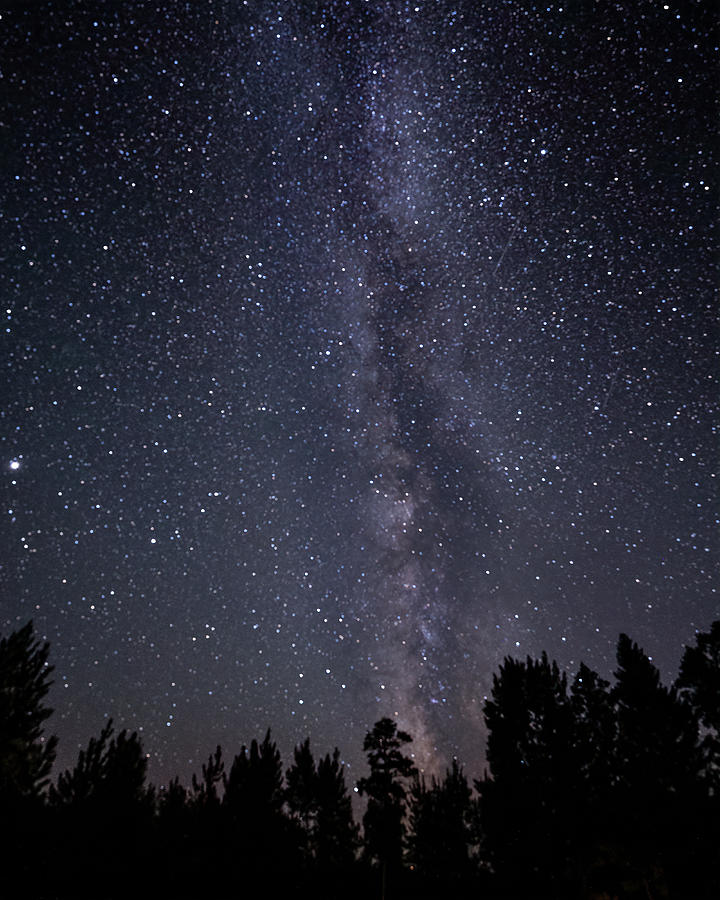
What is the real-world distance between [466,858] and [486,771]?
635 centimetres

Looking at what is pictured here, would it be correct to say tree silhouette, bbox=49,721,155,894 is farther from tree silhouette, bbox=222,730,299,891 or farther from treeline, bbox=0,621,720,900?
tree silhouette, bbox=222,730,299,891

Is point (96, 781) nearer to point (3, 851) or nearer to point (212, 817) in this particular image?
point (3, 851)

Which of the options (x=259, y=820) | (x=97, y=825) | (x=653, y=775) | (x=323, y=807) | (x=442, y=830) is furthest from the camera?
(x=323, y=807)

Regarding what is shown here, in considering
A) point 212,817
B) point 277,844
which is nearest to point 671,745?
point 277,844

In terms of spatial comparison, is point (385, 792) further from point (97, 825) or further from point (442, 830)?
point (97, 825)

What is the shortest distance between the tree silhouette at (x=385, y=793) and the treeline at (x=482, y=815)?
166 millimetres

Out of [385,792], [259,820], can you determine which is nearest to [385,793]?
[385,792]

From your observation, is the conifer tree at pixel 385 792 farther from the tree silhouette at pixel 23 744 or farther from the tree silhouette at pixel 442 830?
the tree silhouette at pixel 23 744

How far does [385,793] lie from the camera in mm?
33188

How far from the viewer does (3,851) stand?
54.1ft

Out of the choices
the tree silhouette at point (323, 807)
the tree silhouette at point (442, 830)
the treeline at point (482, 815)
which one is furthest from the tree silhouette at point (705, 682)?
the tree silhouette at point (323, 807)

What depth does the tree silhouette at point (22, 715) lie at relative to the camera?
2178cm

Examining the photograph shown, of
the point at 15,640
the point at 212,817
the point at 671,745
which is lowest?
the point at 212,817

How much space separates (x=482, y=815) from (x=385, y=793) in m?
7.55
